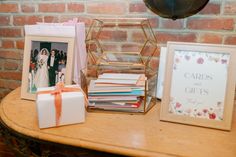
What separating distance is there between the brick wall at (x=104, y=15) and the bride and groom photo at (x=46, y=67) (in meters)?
0.32

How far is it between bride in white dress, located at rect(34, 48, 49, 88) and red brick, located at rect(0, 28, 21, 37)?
1.52 feet

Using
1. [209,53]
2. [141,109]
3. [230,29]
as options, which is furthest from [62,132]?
[230,29]

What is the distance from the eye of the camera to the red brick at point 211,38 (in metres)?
1.32

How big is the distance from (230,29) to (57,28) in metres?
0.91

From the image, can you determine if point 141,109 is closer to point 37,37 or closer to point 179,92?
point 179,92

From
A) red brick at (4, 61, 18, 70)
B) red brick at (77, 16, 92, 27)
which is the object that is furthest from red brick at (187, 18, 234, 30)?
red brick at (4, 61, 18, 70)

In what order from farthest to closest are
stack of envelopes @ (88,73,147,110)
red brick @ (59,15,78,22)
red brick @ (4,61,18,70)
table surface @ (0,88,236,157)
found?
red brick @ (4,61,18,70) → red brick @ (59,15,78,22) → stack of envelopes @ (88,73,147,110) → table surface @ (0,88,236,157)

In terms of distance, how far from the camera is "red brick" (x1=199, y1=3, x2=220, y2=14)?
128 centimetres

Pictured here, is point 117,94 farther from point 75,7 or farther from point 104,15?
point 75,7

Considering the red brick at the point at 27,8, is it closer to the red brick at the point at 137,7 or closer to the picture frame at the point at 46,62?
the picture frame at the point at 46,62

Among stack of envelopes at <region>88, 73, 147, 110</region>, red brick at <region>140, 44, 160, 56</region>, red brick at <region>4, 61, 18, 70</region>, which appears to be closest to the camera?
stack of envelopes at <region>88, 73, 147, 110</region>

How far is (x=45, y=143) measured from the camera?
1.06 metres

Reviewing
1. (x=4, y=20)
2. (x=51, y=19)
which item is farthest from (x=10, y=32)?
(x=51, y=19)

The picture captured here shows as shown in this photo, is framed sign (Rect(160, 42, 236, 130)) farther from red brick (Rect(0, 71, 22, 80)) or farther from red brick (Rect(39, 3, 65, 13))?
red brick (Rect(0, 71, 22, 80))
